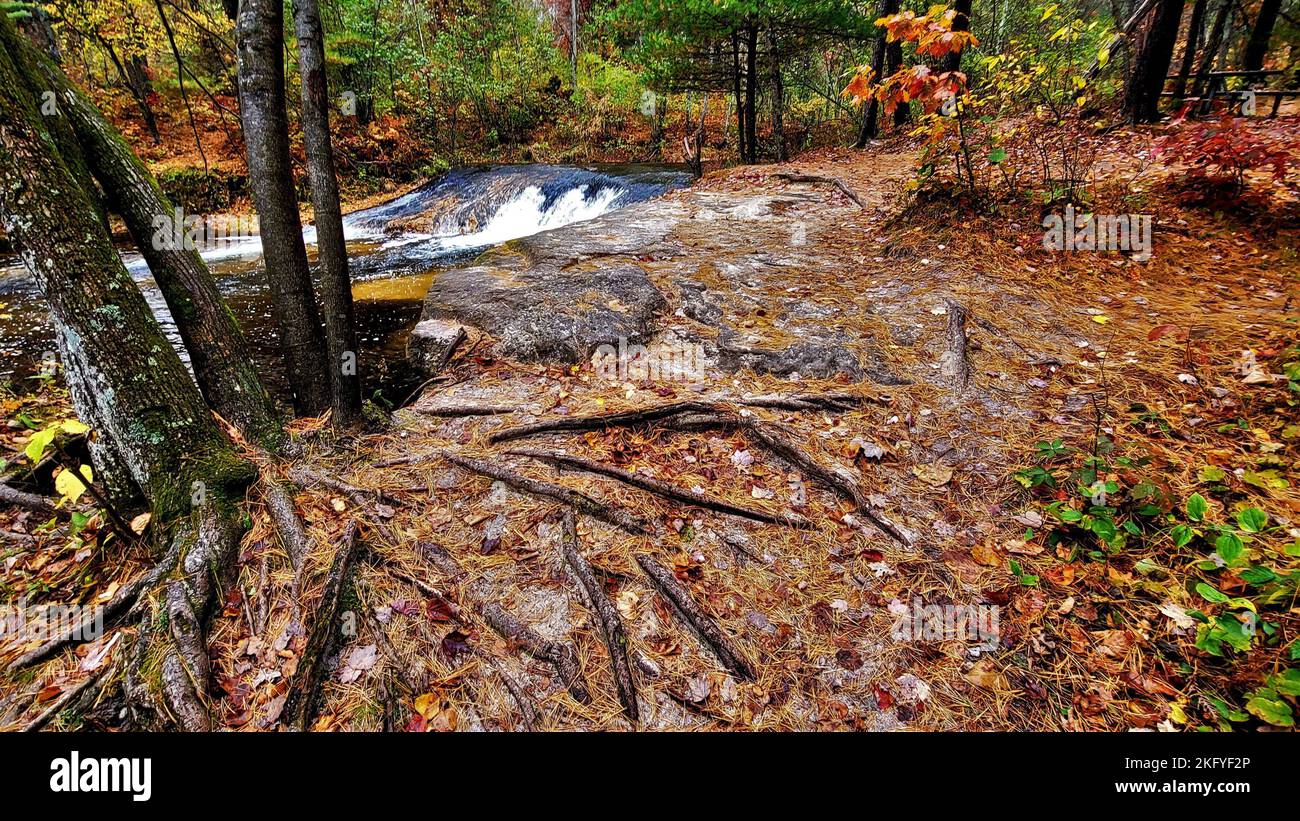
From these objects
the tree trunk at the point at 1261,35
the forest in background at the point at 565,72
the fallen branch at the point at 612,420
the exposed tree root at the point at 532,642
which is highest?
the forest in background at the point at 565,72

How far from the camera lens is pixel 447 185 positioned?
1633cm

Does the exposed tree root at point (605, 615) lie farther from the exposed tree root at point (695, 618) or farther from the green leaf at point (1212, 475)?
the green leaf at point (1212, 475)

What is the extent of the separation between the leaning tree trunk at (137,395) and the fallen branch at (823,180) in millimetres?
8592

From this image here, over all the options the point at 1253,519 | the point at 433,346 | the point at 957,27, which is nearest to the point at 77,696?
the point at 433,346

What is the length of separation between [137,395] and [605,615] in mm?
2517

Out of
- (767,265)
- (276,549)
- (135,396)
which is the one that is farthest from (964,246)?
(135,396)

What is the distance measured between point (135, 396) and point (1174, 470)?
5.11 meters

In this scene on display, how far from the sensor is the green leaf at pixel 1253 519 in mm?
2018

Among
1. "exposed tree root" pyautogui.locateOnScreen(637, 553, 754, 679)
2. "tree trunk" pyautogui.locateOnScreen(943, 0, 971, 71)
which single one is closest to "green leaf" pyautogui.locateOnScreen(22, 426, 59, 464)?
"exposed tree root" pyautogui.locateOnScreen(637, 553, 754, 679)

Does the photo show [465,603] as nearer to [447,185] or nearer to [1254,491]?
[1254,491]

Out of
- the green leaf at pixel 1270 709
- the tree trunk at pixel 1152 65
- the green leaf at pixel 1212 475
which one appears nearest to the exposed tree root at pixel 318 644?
the green leaf at pixel 1270 709

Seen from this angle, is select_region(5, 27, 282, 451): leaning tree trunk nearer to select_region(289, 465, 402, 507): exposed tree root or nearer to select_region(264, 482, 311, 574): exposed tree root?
select_region(289, 465, 402, 507): exposed tree root

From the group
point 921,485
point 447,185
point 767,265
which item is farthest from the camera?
point 447,185
